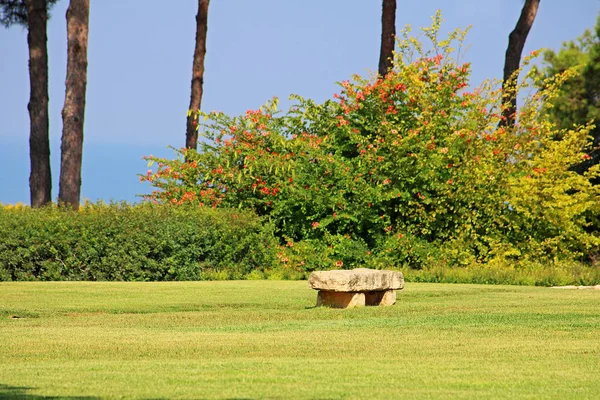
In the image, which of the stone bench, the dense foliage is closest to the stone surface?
the stone bench

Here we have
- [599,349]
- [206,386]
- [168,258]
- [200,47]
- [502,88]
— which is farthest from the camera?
[200,47]

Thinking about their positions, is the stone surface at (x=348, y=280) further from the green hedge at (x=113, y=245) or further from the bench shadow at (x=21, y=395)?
the bench shadow at (x=21, y=395)

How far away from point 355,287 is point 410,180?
9647mm

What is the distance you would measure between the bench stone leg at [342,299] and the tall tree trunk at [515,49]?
13041 mm

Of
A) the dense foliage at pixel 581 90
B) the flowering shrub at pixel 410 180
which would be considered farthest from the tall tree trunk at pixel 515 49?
the dense foliage at pixel 581 90

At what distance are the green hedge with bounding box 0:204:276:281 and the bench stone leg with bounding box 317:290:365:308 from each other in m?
6.25

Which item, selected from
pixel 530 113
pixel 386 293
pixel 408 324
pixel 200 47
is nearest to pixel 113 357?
pixel 408 324

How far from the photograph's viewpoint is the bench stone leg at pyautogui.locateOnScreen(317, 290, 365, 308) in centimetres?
1545

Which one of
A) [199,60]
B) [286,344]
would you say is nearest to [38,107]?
[199,60]

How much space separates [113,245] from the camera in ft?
67.6

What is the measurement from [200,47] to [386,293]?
684 inches

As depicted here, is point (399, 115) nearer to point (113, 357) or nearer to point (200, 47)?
point (200, 47)

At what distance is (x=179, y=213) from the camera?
22.4m

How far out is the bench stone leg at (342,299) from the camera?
50.7 ft
